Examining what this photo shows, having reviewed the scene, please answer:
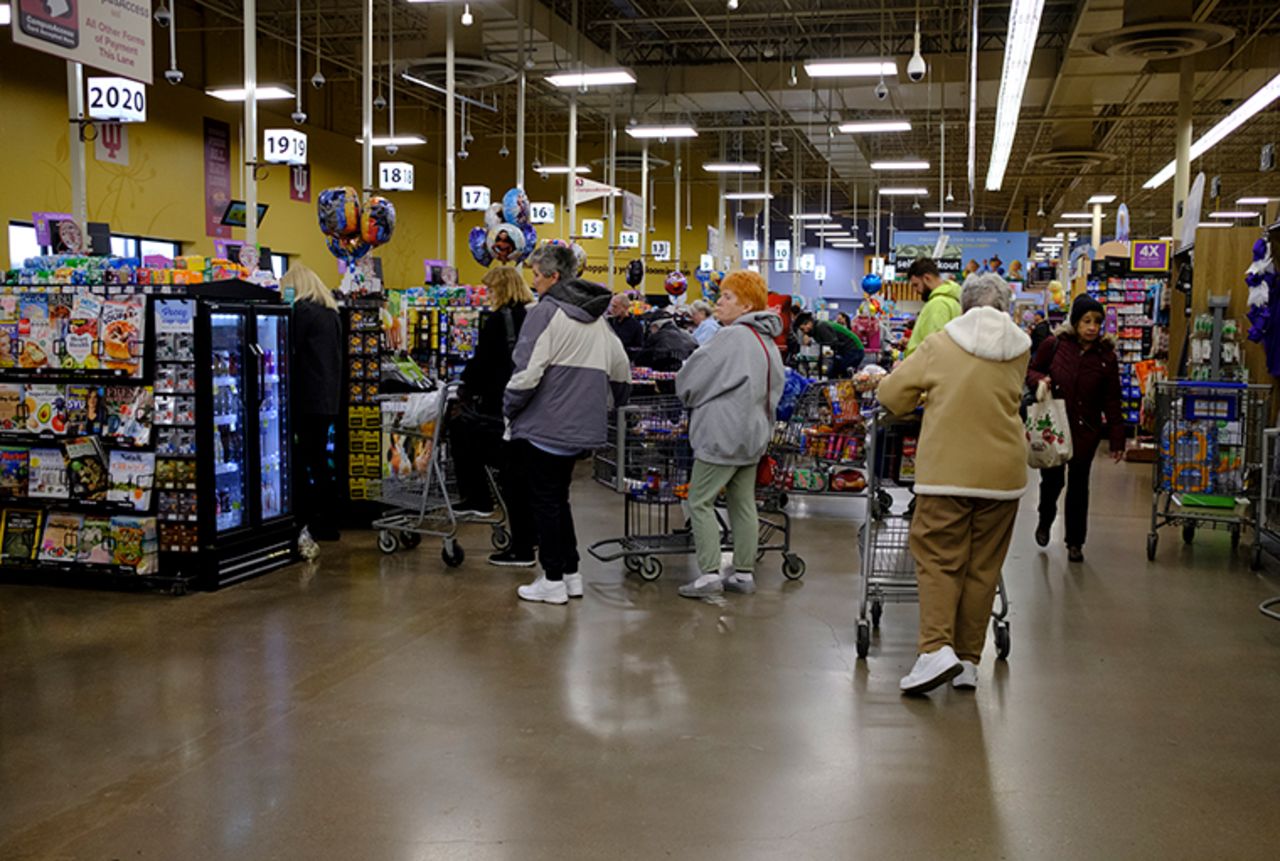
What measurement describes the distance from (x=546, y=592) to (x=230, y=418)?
1.91 metres

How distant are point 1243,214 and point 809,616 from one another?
2681 cm

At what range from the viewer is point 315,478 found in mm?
7434

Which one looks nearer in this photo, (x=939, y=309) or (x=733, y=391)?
(x=733, y=391)

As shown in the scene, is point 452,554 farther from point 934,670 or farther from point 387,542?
point 934,670

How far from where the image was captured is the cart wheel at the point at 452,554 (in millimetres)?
6723

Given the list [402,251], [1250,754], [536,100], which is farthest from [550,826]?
[402,251]

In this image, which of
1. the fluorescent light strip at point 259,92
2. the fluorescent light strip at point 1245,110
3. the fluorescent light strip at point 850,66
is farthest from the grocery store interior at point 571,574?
the fluorescent light strip at point 259,92

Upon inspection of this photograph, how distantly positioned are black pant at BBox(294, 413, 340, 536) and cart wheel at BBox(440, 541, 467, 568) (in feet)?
2.94

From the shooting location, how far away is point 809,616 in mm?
5750

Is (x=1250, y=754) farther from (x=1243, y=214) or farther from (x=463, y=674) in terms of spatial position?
(x=1243, y=214)

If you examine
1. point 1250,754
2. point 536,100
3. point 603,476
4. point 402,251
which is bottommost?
point 1250,754

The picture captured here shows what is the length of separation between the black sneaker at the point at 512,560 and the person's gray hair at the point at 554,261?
176 cm

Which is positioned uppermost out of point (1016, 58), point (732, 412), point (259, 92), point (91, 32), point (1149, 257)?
point (259, 92)

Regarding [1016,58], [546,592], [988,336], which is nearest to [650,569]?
[546,592]
